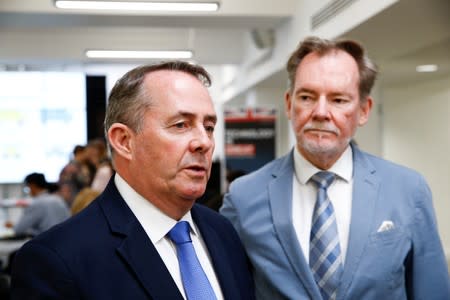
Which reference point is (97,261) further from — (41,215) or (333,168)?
(41,215)

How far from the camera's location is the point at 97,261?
1407mm

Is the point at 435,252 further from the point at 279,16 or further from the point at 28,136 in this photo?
the point at 28,136

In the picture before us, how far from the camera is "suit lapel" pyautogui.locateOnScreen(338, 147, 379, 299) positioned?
1825 millimetres

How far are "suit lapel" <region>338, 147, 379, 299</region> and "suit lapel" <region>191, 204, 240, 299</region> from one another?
14.5 inches

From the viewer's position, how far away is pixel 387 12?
4.72 metres

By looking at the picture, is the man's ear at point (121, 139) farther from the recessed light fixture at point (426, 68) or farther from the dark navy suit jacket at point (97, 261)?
A: the recessed light fixture at point (426, 68)

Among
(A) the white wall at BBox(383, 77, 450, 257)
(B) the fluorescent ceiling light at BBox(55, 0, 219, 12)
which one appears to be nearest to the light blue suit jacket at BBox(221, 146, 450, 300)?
(B) the fluorescent ceiling light at BBox(55, 0, 219, 12)

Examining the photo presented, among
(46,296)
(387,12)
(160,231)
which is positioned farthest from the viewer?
(387,12)

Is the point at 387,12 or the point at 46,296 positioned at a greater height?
the point at 387,12

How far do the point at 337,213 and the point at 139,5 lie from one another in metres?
4.99

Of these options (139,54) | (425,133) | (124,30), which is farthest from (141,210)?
(124,30)

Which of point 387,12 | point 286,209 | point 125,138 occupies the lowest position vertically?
point 286,209

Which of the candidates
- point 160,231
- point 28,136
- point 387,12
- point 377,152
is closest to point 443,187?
point 377,152

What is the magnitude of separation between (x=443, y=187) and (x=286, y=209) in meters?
6.69
